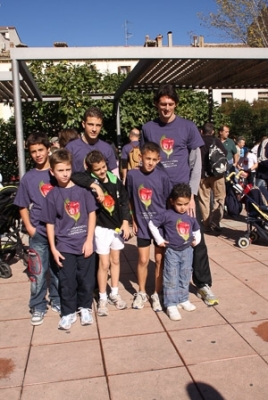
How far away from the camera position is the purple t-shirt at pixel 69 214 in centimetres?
338

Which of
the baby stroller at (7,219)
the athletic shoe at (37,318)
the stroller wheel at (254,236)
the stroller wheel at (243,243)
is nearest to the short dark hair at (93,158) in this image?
the athletic shoe at (37,318)

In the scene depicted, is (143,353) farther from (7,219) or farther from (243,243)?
(243,243)

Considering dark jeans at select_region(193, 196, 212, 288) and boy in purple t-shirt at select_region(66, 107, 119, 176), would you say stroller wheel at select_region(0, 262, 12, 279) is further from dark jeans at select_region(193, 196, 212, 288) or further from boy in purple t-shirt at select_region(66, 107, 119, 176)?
dark jeans at select_region(193, 196, 212, 288)

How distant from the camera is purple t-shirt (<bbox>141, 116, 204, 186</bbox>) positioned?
3600mm

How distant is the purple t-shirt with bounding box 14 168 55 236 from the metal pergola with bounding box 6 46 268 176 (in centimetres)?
149

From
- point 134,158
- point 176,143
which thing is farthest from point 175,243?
point 134,158

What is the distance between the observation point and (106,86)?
11422 millimetres

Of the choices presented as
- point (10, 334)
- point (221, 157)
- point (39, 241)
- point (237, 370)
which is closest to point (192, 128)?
point (39, 241)

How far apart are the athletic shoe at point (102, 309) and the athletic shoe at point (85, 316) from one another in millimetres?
123

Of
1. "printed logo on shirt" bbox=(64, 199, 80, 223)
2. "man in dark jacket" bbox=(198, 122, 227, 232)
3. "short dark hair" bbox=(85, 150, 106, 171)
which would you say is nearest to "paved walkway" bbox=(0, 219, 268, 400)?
"printed logo on shirt" bbox=(64, 199, 80, 223)

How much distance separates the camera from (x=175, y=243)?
3.57 m

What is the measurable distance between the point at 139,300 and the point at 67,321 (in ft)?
2.29

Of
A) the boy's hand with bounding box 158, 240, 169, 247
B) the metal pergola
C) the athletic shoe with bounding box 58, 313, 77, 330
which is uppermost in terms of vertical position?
the metal pergola

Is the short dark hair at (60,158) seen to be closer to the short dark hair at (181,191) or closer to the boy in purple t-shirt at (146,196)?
the boy in purple t-shirt at (146,196)
